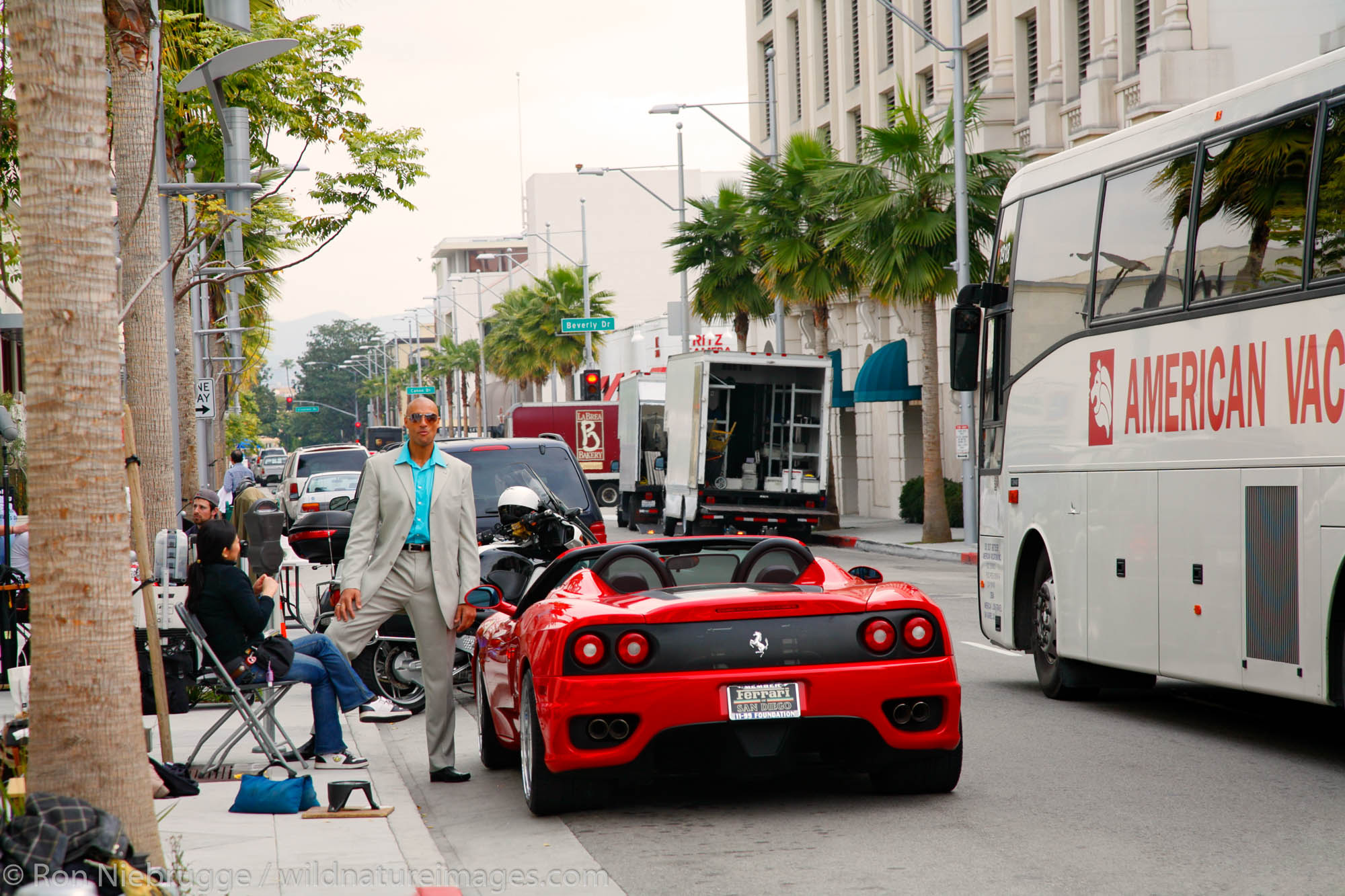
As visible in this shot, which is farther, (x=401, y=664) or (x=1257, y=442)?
(x=401, y=664)

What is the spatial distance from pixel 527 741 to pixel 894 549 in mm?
22471

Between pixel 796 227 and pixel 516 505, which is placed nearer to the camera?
pixel 516 505

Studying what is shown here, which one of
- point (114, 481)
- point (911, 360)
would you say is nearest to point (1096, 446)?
point (114, 481)

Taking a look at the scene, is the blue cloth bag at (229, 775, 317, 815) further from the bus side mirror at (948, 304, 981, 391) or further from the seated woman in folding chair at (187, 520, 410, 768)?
the bus side mirror at (948, 304, 981, 391)

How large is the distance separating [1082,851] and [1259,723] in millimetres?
4170

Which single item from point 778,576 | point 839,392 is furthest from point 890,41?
point 778,576

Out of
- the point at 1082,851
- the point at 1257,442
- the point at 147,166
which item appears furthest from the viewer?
the point at 147,166

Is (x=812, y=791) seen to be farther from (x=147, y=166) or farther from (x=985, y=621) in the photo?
(x=147, y=166)

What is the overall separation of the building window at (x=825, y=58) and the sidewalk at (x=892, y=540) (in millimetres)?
12543

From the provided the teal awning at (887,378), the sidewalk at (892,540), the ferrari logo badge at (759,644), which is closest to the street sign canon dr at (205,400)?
the sidewalk at (892,540)

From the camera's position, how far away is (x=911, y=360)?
3619 cm

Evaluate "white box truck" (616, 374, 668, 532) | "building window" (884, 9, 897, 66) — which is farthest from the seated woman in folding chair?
"building window" (884, 9, 897, 66)

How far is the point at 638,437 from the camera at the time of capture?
36719mm

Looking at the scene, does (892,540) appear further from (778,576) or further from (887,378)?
(778,576)
